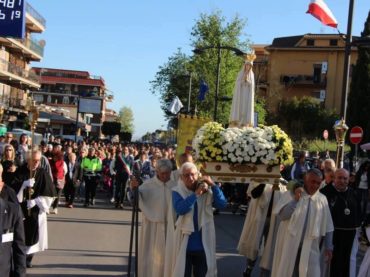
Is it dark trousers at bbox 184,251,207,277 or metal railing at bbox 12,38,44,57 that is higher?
metal railing at bbox 12,38,44,57

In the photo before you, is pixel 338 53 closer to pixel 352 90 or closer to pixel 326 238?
pixel 352 90

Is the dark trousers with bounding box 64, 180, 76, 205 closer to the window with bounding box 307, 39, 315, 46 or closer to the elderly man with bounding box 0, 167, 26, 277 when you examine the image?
the elderly man with bounding box 0, 167, 26, 277

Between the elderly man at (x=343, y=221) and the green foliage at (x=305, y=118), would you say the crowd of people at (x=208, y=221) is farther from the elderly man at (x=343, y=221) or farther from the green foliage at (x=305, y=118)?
the green foliage at (x=305, y=118)

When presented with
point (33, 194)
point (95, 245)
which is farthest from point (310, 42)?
point (33, 194)

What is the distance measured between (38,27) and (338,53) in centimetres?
3062

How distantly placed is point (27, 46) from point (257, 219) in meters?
54.6

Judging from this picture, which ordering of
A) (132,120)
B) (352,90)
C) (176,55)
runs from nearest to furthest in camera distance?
(352,90) → (176,55) → (132,120)

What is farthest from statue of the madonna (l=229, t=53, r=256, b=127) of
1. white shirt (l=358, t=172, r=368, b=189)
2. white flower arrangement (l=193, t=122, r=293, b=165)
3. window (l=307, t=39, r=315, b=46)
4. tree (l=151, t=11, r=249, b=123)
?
window (l=307, t=39, r=315, b=46)

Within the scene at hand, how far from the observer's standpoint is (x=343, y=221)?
803 cm

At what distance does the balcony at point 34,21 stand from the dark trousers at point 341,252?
53.7 metres

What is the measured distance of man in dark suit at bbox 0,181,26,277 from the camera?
16.2 ft

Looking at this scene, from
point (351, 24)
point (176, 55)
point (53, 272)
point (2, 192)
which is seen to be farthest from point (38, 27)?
point (2, 192)

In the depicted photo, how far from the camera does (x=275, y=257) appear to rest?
7.88 metres

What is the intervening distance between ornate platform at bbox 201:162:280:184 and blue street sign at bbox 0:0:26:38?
17.8ft
